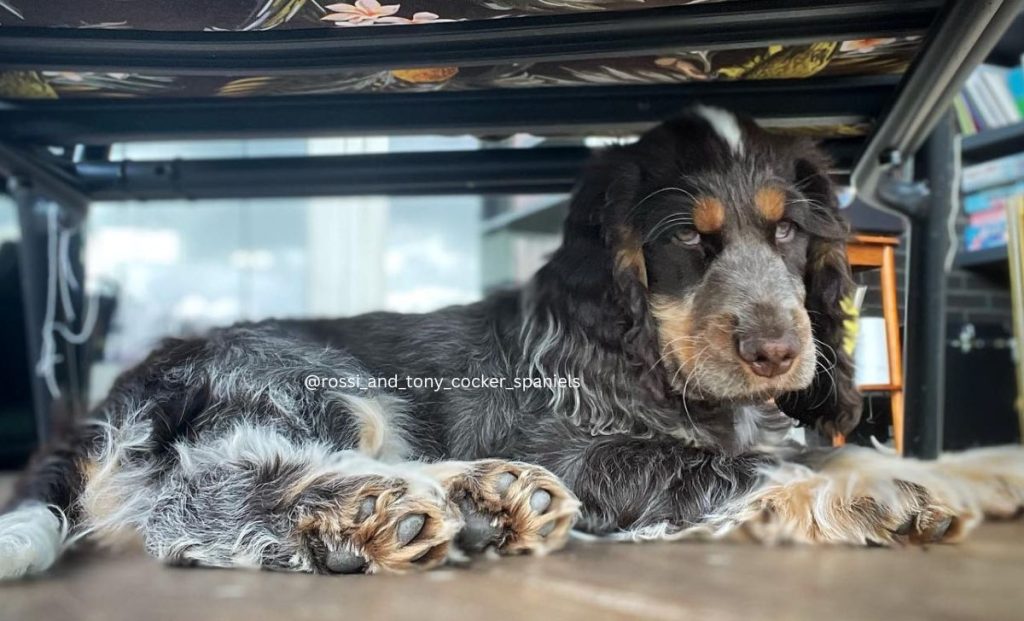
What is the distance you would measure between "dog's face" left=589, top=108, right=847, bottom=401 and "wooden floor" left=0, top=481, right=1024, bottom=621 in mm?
352

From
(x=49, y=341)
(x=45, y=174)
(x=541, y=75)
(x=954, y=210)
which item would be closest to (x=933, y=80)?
(x=954, y=210)

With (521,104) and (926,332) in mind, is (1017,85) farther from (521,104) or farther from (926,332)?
(521,104)

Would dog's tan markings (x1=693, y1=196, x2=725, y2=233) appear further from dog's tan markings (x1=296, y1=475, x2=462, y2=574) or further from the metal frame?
dog's tan markings (x1=296, y1=475, x2=462, y2=574)

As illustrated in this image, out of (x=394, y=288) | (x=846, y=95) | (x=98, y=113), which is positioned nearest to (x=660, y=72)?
(x=846, y=95)

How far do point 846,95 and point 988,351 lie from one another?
862mm

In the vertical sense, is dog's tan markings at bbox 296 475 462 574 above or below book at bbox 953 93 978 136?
below

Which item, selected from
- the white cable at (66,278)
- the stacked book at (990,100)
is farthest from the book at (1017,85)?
the white cable at (66,278)

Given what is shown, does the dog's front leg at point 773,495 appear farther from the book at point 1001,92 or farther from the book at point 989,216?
the book at point 1001,92

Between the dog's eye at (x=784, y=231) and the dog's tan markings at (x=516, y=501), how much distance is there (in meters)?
0.68

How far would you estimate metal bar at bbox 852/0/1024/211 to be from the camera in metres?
1.48

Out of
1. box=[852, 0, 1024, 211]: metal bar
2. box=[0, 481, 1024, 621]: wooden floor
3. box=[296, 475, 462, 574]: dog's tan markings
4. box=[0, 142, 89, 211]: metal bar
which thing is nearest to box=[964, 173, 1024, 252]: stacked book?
box=[852, 0, 1024, 211]: metal bar

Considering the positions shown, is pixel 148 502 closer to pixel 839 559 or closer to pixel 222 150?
pixel 222 150

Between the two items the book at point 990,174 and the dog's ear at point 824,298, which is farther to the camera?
the book at point 990,174

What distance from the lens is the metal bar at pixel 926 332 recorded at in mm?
1913
